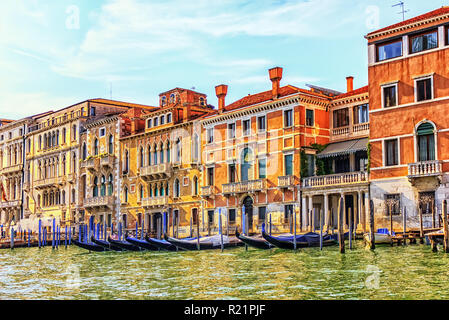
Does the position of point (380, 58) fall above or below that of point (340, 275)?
above

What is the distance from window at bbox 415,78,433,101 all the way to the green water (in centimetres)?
651

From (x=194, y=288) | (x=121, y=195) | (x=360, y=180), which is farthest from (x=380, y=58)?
(x=121, y=195)

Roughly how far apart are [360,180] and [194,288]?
15.8m

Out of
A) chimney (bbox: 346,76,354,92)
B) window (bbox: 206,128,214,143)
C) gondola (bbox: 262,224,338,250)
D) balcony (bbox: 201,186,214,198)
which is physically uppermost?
chimney (bbox: 346,76,354,92)

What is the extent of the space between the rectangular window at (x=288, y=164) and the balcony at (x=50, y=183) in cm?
2150

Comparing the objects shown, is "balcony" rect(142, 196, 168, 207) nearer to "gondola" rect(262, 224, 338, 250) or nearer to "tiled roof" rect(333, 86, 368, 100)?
"tiled roof" rect(333, 86, 368, 100)

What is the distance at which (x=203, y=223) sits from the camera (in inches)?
1393

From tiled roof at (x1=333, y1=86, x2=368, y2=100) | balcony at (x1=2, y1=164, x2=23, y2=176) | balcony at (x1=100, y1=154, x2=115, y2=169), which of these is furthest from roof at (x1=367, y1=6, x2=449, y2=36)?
balcony at (x1=2, y1=164, x2=23, y2=176)

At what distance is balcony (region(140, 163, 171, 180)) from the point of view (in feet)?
123

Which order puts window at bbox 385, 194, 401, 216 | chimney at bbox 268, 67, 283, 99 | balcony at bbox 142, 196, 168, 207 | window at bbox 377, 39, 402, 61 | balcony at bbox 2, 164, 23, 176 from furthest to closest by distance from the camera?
balcony at bbox 2, 164, 23, 176 → balcony at bbox 142, 196, 168, 207 → chimney at bbox 268, 67, 283, 99 → window at bbox 377, 39, 402, 61 → window at bbox 385, 194, 401, 216

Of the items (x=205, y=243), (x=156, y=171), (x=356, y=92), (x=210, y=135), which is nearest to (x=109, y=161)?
(x=156, y=171)

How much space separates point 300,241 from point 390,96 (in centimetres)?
749

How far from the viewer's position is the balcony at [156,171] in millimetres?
37500
